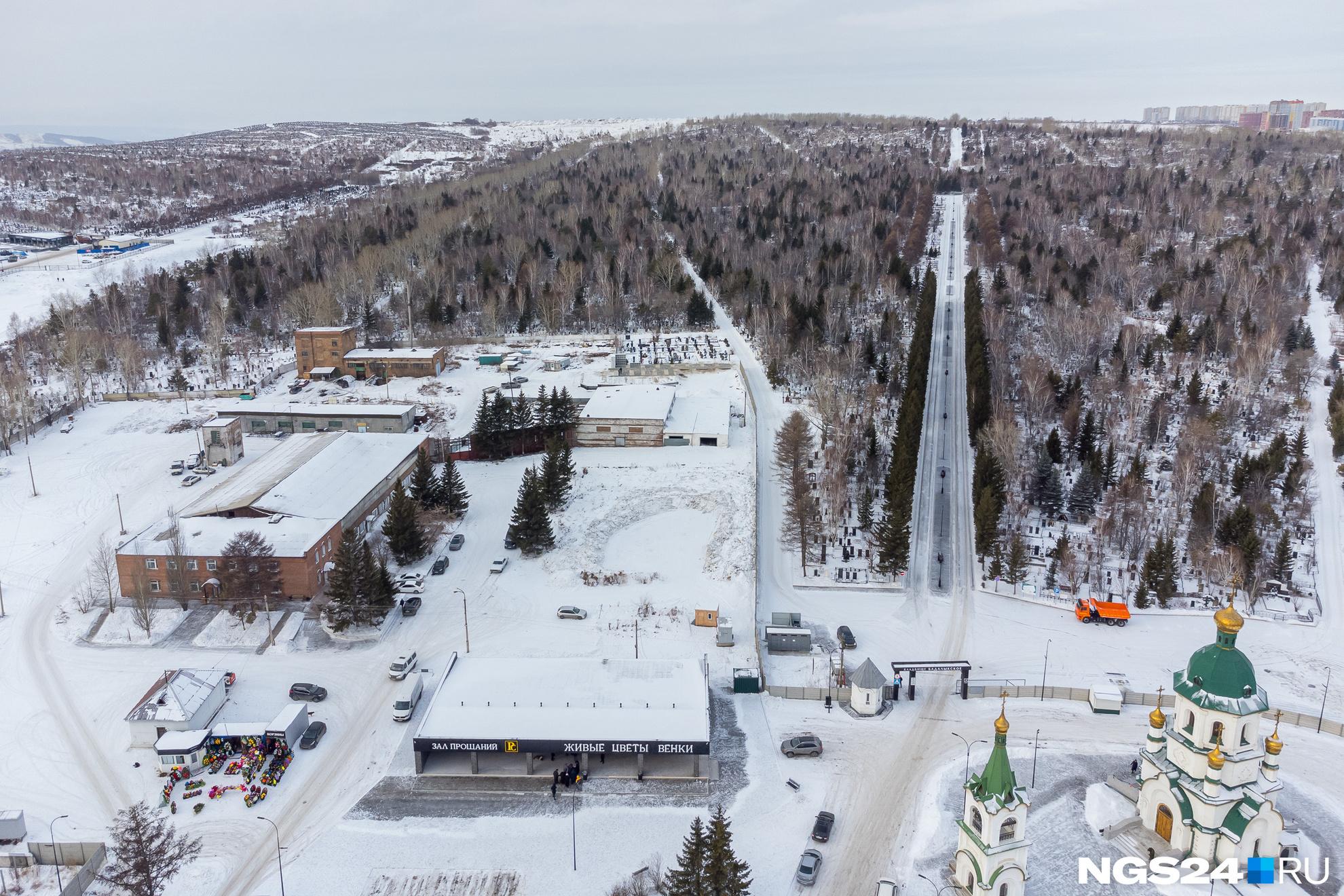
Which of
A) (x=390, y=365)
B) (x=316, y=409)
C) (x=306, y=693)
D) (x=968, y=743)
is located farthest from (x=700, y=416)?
(x=306, y=693)

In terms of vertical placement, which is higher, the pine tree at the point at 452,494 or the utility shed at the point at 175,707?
the pine tree at the point at 452,494

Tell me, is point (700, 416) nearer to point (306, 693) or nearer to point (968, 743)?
point (968, 743)

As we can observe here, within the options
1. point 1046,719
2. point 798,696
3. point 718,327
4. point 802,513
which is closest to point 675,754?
point 798,696

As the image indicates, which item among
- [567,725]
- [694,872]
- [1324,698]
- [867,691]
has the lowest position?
[1324,698]

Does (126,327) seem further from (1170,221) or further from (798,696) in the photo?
(1170,221)

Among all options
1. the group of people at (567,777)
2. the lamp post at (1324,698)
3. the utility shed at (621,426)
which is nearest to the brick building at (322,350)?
the utility shed at (621,426)

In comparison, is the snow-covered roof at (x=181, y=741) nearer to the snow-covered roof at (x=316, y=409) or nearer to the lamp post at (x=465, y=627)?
the lamp post at (x=465, y=627)
